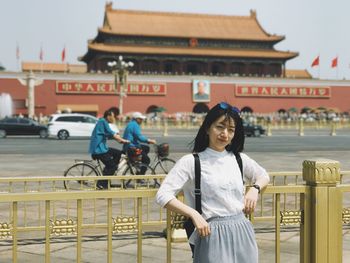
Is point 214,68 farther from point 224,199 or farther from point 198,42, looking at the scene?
point 224,199

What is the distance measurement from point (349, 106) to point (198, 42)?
16.6m

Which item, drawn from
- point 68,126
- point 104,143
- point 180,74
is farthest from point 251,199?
point 180,74

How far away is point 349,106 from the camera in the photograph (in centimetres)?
5403

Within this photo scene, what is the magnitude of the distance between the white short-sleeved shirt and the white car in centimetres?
2302

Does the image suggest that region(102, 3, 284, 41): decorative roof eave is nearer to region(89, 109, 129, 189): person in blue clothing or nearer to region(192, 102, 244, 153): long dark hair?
region(89, 109, 129, 189): person in blue clothing

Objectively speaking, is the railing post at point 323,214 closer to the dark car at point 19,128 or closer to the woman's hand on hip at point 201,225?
the woman's hand on hip at point 201,225

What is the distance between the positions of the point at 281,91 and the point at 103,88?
17.3 meters

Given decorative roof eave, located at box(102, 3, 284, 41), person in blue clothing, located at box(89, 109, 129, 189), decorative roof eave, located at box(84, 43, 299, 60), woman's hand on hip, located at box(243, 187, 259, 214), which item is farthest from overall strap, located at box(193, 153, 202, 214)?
decorative roof eave, located at box(102, 3, 284, 41)

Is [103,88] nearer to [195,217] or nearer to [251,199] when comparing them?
[251,199]

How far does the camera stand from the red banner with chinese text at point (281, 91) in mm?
51125

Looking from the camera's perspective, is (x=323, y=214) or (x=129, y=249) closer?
(x=323, y=214)

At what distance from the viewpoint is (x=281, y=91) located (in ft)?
171

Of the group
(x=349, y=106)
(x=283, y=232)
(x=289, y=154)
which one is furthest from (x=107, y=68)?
(x=283, y=232)

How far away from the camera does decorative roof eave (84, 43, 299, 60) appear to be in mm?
50094
